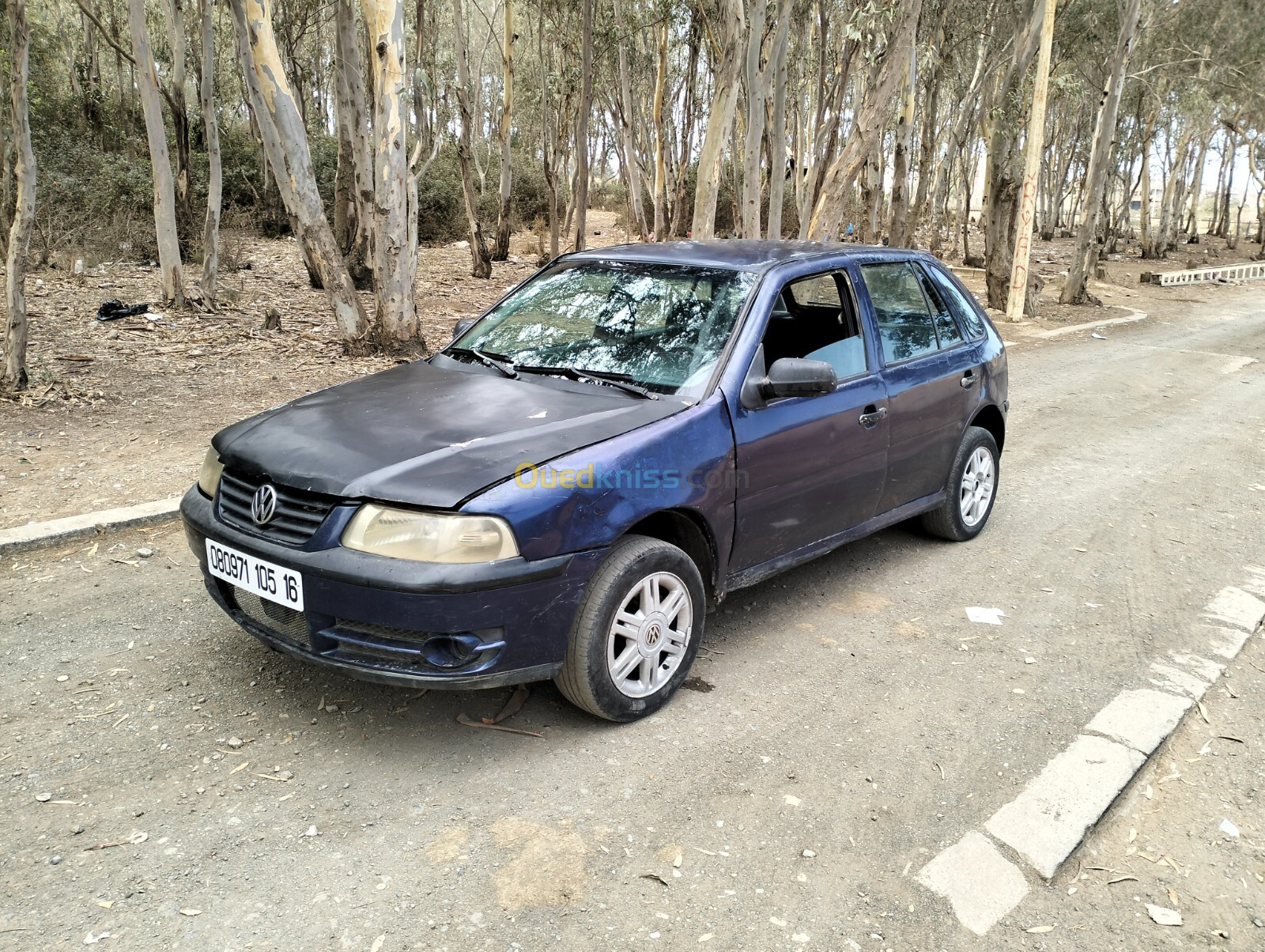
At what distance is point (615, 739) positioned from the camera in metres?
3.57

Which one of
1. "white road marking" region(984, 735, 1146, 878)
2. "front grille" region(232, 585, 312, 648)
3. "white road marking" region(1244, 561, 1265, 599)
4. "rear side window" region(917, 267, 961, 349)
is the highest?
"rear side window" region(917, 267, 961, 349)

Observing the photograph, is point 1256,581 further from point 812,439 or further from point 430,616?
point 430,616

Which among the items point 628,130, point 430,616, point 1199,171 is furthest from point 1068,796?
point 1199,171

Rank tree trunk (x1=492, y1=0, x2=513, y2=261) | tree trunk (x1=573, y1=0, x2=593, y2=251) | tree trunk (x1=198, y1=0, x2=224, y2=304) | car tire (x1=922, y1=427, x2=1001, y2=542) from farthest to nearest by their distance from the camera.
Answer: tree trunk (x1=492, y1=0, x2=513, y2=261) → tree trunk (x1=573, y1=0, x2=593, y2=251) → tree trunk (x1=198, y1=0, x2=224, y2=304) → car tire (x1=922, y1=427, x2=1001, y2=542)

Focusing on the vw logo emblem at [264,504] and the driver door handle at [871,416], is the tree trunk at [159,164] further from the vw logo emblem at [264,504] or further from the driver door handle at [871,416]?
the driver door handle at [871,416]

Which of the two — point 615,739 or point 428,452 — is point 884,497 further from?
point 428,452

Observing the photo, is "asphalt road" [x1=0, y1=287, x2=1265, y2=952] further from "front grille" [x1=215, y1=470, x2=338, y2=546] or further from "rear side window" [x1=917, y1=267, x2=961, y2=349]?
"rear side window" [x1=917, y1=267, x2=961, y2=349]

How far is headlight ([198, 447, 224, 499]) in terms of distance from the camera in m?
3.80

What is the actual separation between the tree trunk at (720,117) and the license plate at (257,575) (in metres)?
10.1

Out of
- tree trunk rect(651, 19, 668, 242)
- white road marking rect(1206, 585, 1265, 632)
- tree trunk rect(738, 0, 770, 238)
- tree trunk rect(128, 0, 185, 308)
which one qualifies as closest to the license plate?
white road marking rect(1206, 585, 1265, 632)

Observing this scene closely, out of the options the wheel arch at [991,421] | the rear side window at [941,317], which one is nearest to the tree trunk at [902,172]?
the wheel arch at [991,421]

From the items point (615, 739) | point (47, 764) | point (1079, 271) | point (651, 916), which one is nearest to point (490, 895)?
point (651, 916)

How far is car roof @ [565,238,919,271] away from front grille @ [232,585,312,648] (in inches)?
88.4

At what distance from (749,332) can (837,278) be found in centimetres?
89
